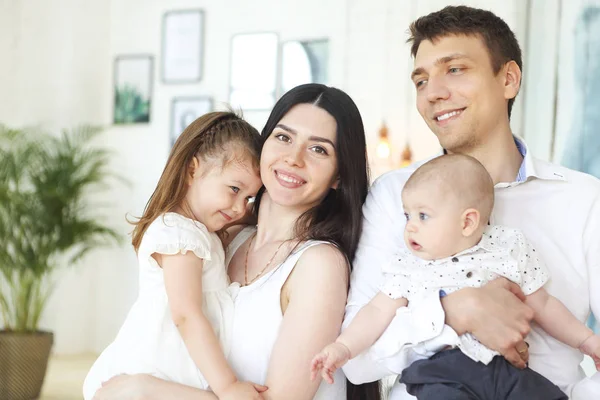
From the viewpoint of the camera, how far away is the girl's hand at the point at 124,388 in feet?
6.14

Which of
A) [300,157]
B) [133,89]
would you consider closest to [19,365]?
[133,89]

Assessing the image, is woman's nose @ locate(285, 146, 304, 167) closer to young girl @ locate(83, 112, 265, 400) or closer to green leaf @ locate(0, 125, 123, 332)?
young girl @ locate(83, 112, 265, 400)

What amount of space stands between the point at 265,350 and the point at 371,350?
0.32m

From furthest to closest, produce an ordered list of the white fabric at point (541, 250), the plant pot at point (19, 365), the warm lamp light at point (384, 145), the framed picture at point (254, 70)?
the framed picture at point (254, 70) < the warm lamp light at point (384, 145) < the plant pot at point (19, 365) < the white fabric at point (541, 250)

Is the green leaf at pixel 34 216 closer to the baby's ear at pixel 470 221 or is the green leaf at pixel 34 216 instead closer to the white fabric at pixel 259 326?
the white fabric at pixel 259 326

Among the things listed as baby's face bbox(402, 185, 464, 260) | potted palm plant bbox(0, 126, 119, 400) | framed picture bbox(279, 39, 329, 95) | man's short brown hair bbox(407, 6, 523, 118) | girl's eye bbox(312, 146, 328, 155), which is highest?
framed picture bbox(279, 39, 329, 95)

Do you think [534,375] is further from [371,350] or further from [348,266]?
[348,266]

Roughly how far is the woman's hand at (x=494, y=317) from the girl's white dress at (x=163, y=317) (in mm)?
648

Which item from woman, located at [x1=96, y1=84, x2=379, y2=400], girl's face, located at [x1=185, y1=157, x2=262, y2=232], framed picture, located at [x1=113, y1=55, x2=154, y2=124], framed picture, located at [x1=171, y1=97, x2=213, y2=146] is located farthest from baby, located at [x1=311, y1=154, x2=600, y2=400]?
framed picture, located at [x1=113, y1=55, x2=154, y2=124]

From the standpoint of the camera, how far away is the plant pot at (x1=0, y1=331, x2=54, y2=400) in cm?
514

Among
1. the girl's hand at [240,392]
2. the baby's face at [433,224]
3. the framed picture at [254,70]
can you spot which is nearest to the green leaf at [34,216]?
the framed picture at [254,70]

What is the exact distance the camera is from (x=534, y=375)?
168 cm

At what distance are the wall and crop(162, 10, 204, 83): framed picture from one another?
0.22ft

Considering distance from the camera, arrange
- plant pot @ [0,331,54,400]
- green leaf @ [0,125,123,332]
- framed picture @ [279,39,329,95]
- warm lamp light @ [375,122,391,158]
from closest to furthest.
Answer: plant pot @ [0,331,54,400] → green leaf @ [0,125,123,332] → warm lamp light @ [375,122,391,158] → framed picture @ [279,39,329,95]
